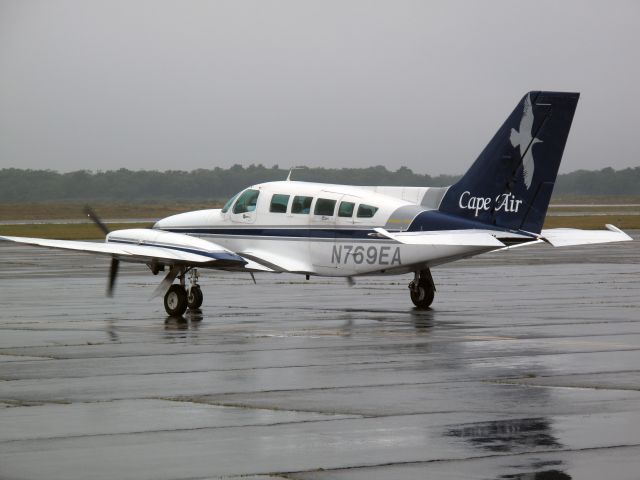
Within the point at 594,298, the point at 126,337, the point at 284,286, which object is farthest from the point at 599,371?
the point at 284,286

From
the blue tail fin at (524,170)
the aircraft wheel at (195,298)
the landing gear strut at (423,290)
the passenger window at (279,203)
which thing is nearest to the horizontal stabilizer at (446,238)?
the blue tail fin at (524,170)

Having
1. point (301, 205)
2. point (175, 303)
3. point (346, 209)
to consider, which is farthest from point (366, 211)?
point (175, 303)

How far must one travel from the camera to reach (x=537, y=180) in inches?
1010

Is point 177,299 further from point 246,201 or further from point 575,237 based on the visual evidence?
point 575,237

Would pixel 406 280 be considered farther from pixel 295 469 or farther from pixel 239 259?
pixel 295 469

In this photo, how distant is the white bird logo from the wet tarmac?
2914mm

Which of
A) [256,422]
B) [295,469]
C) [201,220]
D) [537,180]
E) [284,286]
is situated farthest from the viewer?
[284,286]

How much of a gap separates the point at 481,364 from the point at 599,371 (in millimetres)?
1698

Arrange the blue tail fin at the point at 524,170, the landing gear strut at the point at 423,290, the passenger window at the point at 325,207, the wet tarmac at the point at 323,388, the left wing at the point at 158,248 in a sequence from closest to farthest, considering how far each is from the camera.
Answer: the wet tarmac at the point at 323,388
the blue tail fin at the point at 524,170
the left wing at the point at 158,248
the passenger window at the point at 325,207
the landing gear strut at the point at 423,290

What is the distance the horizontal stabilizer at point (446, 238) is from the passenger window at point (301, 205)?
2.64 meters

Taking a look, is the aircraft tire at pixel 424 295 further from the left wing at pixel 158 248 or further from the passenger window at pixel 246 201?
the passenger window at pixel 246 201

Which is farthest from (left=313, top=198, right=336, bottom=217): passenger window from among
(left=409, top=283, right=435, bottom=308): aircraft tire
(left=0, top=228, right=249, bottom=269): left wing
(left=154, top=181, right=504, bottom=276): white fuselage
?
(left=409, top=283, right=435, bottom=308): aircraft tire

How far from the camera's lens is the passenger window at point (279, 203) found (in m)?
27.1

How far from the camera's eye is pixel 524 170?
25719mm
